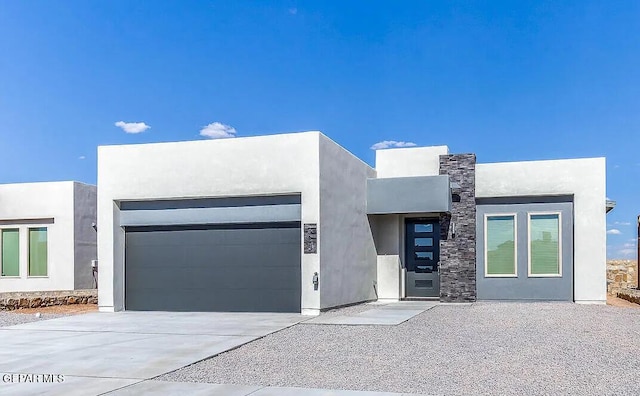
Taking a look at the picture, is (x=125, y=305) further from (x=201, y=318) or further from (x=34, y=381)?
(x=34, y=381)

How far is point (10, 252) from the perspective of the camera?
21.0m

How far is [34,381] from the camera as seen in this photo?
23.5 feet

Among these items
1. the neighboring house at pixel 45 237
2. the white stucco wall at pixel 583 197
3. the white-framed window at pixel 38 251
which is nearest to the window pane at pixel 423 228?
the white stucco wall at pixel 583 197

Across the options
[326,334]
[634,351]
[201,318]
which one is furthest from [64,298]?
[634,351]

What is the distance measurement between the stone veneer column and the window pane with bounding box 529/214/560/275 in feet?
5.37

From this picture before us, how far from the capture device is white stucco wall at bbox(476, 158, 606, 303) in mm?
16703

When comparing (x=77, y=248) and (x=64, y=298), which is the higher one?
(x=77, y=248)

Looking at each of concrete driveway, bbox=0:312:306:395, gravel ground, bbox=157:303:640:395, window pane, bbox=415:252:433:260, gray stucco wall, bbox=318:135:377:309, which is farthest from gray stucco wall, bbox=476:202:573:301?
concrete driveway, bbox=0:312:306:395

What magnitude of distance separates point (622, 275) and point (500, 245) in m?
14.6

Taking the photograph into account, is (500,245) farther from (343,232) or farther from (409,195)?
(343,232)

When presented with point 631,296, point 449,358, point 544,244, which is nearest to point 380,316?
point 449,358

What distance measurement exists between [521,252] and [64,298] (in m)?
13.2

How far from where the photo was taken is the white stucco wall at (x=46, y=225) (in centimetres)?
2048

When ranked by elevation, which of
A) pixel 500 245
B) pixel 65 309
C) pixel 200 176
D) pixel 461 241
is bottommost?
pixel 65 309
